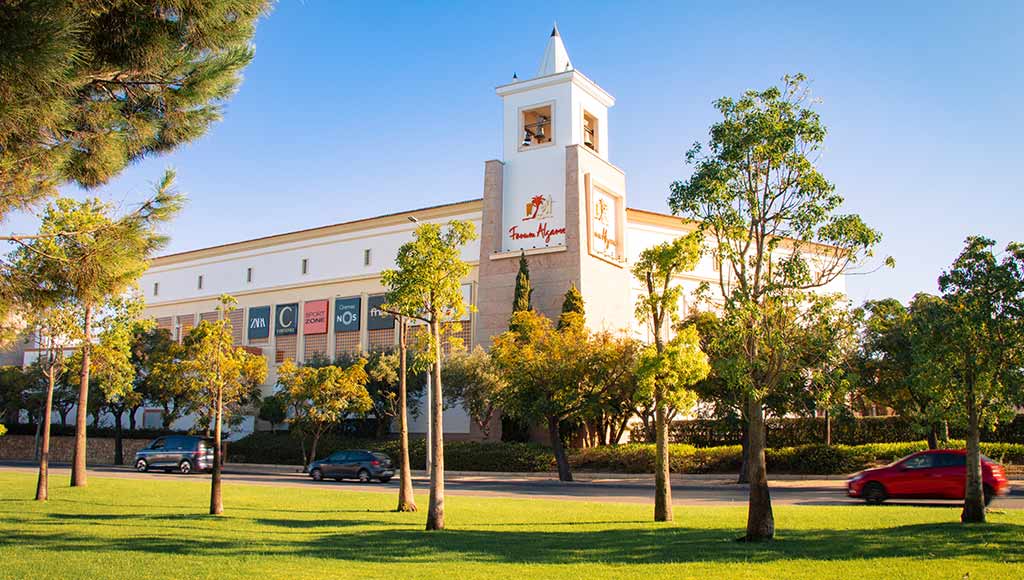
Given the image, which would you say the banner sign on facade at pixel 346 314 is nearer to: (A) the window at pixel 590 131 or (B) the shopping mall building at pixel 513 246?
(B) the shopping mall building at pixel 513 246

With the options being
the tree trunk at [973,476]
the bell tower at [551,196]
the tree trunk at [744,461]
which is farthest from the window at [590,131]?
the tree trunk at [973,476]

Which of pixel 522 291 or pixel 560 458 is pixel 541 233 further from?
pixel 560 458

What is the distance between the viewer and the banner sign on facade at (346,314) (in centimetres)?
5847

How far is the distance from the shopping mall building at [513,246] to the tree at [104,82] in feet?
108

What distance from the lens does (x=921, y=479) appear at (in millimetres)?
22906

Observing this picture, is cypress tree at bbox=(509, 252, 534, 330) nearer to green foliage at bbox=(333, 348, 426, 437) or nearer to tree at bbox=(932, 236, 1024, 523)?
green foliage at bbox=(333, 348, 426, 437)

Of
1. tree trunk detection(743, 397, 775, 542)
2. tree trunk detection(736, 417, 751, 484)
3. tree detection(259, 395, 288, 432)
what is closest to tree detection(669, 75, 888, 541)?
tree trunk detection(743, 397, 775, 542)

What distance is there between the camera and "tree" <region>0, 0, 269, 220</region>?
22.6 feet

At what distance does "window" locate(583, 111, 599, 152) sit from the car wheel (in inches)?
1294

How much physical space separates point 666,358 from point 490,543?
5.59 meters

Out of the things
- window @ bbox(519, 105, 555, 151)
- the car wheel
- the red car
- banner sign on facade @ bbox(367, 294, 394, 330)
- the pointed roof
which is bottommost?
the car wheel

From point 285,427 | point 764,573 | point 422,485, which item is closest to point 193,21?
point 764,573

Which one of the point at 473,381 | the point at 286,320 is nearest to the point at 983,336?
the point at 473,381

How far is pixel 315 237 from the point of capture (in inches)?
2467
